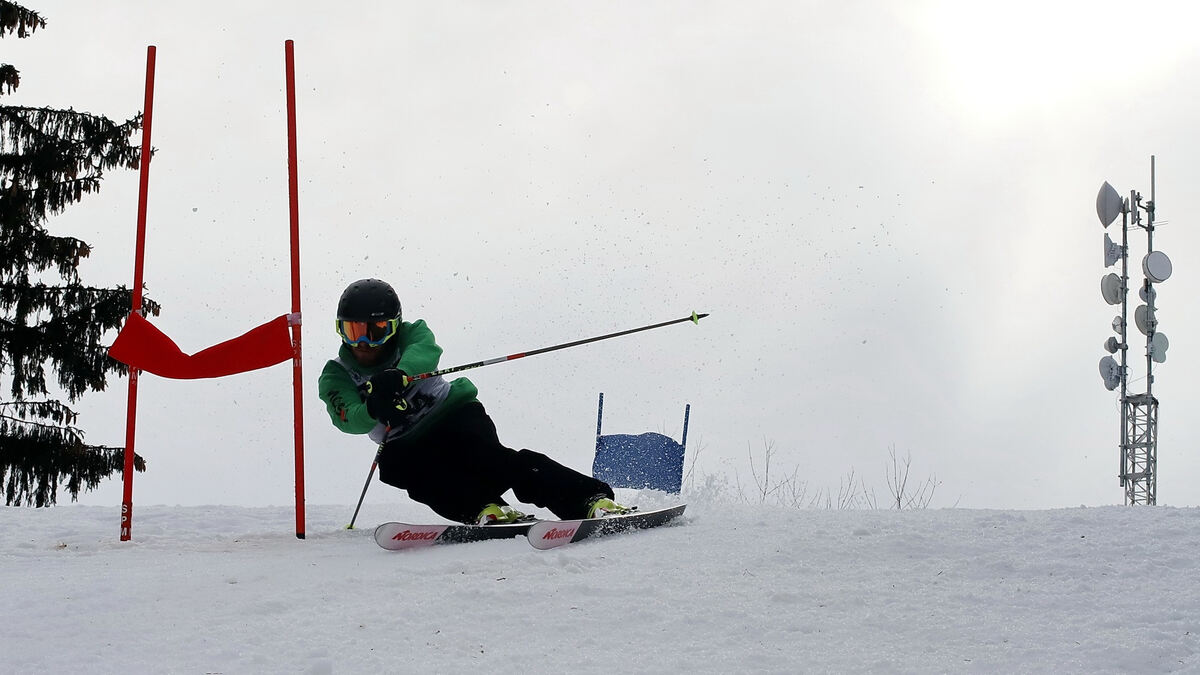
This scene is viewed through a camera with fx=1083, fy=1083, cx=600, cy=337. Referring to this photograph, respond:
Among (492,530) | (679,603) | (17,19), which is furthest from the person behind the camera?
(17,19)

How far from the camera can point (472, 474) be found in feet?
19.0

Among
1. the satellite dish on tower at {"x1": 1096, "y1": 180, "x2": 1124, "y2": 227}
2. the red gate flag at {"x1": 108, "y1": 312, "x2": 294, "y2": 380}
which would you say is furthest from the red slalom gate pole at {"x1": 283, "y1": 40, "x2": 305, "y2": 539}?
the satellite dish on tower at {"x1": 1096, "y1": 180, "x2": 1124, "y2": 227}

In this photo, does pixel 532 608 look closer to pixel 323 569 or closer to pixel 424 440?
pixel 323 569

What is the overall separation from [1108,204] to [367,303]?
1060 centimetres

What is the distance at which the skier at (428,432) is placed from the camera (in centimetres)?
568

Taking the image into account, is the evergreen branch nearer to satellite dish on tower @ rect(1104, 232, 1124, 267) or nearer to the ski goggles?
the ski goggles

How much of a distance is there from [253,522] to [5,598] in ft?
8.84

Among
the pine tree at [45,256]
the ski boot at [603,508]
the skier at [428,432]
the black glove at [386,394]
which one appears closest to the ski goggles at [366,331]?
the skier at [428,432]

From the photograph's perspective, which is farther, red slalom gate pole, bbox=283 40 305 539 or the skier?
red slalom gate pole, bbox=283 40 305 539

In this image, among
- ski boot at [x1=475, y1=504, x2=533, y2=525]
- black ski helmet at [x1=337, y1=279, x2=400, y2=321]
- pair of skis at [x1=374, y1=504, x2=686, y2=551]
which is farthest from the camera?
black ski helmet at [x1=337, y1=279, x2=400, y2=321]

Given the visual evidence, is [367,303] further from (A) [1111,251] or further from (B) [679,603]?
(A) [1111,251]

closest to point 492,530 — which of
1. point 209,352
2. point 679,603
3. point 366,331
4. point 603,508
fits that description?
point 603,508

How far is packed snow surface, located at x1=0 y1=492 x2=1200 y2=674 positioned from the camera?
3.10 metres

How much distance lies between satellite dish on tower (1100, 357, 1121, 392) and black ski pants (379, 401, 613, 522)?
32.4 ft
